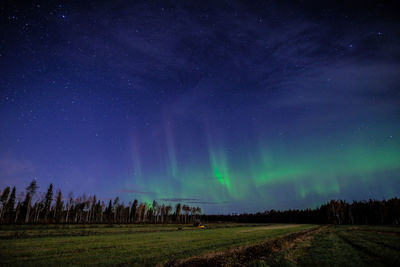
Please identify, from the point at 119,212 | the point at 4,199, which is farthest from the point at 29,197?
the point at 119,212

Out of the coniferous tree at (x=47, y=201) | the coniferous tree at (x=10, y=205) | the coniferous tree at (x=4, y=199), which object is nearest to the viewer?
the coniferous tree at (x=4, y=199)

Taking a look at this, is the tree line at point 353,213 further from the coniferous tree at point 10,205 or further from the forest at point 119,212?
the coniferous tree at point 10,205

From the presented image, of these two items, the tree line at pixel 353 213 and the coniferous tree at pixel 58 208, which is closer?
the coniferous tree at pixel 58 208

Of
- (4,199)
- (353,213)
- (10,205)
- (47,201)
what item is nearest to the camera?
(4,199)

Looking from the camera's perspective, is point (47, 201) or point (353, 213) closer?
point (47, 201)

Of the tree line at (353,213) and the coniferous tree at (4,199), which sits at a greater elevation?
the coniferous tree at (4,199)

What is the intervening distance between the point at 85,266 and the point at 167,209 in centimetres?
17512

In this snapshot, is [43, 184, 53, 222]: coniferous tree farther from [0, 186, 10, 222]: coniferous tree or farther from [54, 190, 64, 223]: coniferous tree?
[0, 186, 10, 222]: coniferous tree

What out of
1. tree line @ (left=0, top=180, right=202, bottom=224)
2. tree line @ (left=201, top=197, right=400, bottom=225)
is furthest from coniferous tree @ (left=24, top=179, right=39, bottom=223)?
tree line @ (left=201, top=197, right=400, bottom=225)

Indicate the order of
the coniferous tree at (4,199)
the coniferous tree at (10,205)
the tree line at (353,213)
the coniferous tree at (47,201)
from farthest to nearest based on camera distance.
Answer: the tree line at (353,213) < the coniferous tree at (47,201) < the coniferous tree at (10,205) < the coniferous tree at (4,199)

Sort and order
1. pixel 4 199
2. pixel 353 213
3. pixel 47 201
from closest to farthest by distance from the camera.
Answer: pixel 4 199 < pixel 47 201 < pixel 353 213

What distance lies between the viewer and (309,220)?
157m

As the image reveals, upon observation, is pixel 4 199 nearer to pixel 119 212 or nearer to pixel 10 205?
pixel 10 205

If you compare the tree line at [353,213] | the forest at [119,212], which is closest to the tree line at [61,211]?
the forest at [119,212]
